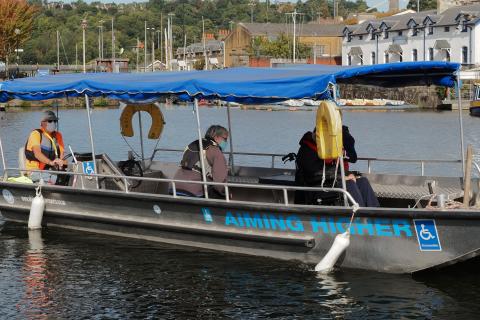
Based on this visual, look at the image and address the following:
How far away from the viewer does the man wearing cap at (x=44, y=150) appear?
50.2ft

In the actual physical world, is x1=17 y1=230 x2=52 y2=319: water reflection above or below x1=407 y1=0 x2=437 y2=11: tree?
below

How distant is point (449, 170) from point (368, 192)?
1497 centimetres

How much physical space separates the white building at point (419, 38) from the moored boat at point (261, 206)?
62.4 m

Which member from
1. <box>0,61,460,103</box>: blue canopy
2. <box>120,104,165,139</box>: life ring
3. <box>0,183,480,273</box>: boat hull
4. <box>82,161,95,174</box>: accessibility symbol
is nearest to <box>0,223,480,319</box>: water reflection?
<box>0,183,480,273</box>: boat hull

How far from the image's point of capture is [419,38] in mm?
87188

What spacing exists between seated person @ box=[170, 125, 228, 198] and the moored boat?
23 centimetres

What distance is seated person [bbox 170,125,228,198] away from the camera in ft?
43.1

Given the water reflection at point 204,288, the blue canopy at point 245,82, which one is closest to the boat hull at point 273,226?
the water reflection at point 204,288

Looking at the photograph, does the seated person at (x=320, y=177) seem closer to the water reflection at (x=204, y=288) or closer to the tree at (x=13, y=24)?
the water reflection at (x=204, y=288)

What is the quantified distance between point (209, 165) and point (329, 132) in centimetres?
272

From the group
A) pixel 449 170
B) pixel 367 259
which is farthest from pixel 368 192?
pixel 449 170

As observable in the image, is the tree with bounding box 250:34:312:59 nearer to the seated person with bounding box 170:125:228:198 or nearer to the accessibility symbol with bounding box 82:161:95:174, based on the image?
the accessibility symbol with bounding box 82:161:95:174

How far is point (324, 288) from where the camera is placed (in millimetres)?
11516

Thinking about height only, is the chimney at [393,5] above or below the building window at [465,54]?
above
